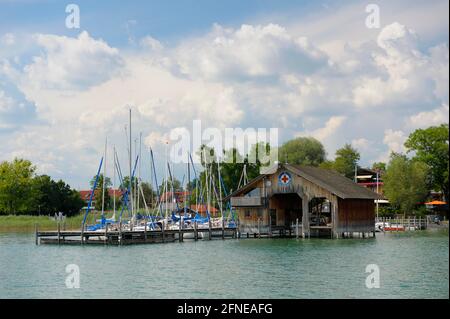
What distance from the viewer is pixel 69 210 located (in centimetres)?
11019

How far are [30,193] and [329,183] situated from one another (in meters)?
59.0

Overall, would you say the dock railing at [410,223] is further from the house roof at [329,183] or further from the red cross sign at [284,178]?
the red cross sign at [284,178]

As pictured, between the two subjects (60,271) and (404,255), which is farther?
(404,255)

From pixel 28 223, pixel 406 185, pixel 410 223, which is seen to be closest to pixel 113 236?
pixel 28 223

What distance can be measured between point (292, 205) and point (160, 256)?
953 inches

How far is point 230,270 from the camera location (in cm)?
3753

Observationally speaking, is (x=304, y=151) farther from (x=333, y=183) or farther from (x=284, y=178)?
(x=284, y=178)

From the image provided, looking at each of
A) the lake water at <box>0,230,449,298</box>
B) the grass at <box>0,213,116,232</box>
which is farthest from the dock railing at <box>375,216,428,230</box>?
the grass at <box>0,213,116,232</box>

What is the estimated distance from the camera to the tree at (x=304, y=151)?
111 m

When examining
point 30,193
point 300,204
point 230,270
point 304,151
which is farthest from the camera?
point 304,151

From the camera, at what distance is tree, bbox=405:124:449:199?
93.2 m

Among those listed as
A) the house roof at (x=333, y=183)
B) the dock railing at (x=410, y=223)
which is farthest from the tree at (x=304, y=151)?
the house roof at (x=333, y=183)
